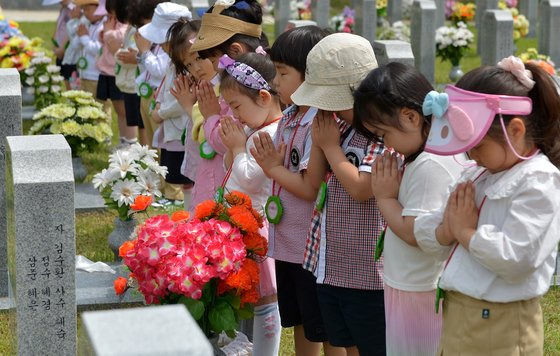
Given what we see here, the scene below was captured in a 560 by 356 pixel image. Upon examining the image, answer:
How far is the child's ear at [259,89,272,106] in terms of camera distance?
4.18 meters

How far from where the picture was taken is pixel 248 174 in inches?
166

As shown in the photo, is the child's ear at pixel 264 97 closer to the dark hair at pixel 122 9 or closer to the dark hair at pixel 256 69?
the dark hair at pixel 256 69

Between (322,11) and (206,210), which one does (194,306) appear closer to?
(206,210)

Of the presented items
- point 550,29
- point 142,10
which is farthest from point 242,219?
point 550,29

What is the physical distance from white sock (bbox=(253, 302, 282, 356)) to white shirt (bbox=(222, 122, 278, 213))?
0.47m

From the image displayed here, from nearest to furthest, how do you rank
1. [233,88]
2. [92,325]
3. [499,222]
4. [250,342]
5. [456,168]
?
[92,325] < [499,222] < [456,168] < [233,88] < [250,342]

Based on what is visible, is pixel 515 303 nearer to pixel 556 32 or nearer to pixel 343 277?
pixel 343 277

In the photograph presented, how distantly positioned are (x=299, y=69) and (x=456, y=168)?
0.86 m

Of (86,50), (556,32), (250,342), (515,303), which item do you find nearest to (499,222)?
(515,303)

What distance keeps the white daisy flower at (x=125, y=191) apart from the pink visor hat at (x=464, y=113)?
316 cm

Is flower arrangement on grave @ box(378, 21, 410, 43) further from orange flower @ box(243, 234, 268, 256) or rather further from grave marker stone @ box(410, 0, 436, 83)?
orange flower @ box(243, 234, 268, 256)

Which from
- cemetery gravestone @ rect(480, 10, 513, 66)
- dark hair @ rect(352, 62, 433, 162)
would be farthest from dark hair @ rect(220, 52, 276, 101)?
cemetery gravestone @ rect(480, 10, 513, 66)

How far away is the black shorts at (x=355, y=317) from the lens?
3605mm

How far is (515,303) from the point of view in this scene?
296 centimetres
